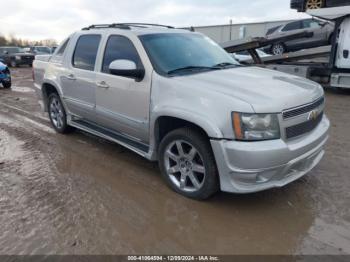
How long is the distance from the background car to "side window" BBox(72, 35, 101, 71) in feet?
26.6

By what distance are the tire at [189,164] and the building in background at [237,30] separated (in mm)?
27838

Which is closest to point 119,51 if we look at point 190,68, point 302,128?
point 190,68

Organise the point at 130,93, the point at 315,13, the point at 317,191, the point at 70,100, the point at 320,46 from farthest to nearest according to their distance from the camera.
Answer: the point at 320,46
the point at 315,13
the point at 70,100
the point at 130,93
the point at 317,191

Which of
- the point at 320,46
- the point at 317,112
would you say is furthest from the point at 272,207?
the point at 320,46

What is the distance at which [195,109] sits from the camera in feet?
10.9

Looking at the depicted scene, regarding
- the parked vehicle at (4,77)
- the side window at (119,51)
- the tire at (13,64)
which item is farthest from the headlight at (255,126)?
the tire at (13,64)

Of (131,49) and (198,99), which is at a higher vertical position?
(131,49)

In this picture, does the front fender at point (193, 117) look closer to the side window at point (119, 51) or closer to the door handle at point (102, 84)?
the side window at point (119, 51)

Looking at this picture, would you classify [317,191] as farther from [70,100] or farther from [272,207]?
[70,100]

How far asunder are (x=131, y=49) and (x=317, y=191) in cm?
290

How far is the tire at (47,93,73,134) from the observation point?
19.4 ft

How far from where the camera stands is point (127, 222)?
3230mm

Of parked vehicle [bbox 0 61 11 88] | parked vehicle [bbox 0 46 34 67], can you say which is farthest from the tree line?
parked vehicle [bbox 0 61 11 88]

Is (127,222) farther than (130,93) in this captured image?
No
